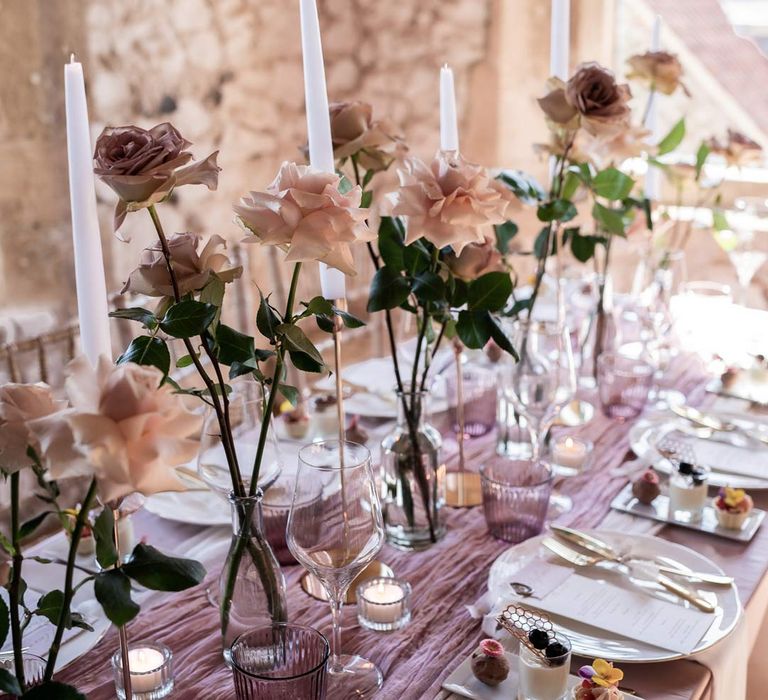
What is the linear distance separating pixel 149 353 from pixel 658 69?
123cm

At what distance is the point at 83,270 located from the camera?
0.86 meters

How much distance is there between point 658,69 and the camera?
70.0 inches

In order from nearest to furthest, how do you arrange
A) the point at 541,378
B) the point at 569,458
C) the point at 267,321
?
the point at 267,321
the point at 541,378
the point at 569,458

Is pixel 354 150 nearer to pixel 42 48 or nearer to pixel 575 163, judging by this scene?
pixel 575 163

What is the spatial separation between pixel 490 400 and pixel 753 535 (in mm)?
534

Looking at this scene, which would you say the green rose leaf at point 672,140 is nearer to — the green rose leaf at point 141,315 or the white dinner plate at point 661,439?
the white dinner plate at point 661,439

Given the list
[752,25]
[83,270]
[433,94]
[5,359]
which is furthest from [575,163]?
[752,25]

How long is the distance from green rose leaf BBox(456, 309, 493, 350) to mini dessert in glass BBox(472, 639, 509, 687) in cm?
37

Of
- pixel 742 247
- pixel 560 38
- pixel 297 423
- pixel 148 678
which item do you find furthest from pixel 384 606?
pixel 742 247

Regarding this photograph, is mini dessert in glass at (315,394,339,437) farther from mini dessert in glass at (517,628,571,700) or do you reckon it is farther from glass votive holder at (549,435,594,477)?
mini dessert in glass at (517,628,571,700)

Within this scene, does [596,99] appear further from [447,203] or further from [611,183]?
[447,203]

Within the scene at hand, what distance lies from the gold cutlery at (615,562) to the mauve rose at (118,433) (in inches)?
25.9

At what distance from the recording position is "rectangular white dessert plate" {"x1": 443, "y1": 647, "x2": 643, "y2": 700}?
37.5 inches

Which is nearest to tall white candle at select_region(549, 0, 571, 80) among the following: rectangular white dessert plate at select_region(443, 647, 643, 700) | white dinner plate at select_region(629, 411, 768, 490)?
white dinner plate at select_region(629, 411, 768, 490)
